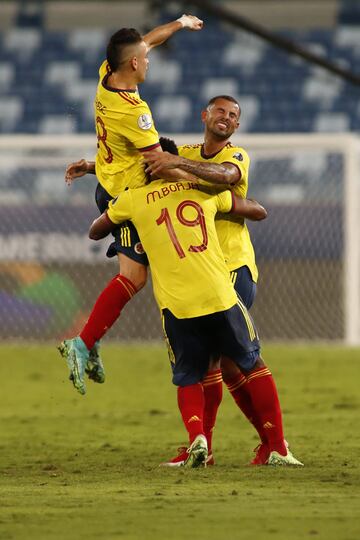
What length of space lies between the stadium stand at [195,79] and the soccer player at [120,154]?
13617mm

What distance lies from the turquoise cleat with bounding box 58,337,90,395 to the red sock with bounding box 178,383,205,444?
0.47 metres

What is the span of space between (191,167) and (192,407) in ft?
3.65

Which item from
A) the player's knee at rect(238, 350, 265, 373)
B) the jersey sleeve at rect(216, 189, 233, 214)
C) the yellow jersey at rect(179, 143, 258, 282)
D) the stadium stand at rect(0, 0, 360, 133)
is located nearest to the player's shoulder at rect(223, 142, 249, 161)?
the yellow jersey at rect(179, 143, 258, 282)

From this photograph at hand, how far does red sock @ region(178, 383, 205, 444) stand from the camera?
5.92 metres

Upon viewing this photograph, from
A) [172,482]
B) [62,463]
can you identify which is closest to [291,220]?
[62,463]

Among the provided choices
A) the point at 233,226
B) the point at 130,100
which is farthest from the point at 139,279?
the point at 130,100

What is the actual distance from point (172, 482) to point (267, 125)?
1525 cm

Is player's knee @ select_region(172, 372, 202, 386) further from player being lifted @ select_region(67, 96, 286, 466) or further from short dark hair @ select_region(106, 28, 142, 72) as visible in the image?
short dark hair @ select_region(106, 28, 142, 72)

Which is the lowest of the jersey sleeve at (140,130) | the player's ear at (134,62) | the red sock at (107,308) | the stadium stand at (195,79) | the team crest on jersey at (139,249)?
the red sock at (107,308)

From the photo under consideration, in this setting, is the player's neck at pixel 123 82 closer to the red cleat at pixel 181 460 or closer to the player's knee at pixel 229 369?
the player's knee at pixel 229 369

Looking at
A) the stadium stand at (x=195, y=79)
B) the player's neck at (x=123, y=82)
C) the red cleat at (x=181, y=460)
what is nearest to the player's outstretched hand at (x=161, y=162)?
the player's neck at (x=123, y=82)

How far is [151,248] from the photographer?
19.5 feet

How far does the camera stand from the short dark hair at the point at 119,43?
6.16 m

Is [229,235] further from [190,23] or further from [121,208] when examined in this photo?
[190,23]
